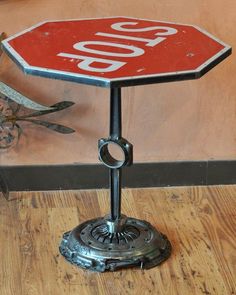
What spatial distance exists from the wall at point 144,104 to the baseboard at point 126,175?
3cm

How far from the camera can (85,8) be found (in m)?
2.45

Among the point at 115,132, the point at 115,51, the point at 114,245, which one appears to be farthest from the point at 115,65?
the point at 114,245

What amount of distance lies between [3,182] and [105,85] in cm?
100

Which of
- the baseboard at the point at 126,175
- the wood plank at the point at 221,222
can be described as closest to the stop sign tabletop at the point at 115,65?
the wood plank at the point at 221,222

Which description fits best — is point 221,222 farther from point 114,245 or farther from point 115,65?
point 115,65

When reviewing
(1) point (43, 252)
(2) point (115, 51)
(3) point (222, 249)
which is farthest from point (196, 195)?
(2) point (115, 51)

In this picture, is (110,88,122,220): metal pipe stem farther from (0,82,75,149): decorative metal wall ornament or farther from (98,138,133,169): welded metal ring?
(0,82,75,149): decorative metal wall ornament

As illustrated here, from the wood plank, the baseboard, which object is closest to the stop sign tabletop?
the wood plank

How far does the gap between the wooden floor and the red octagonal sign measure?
2.27 feet

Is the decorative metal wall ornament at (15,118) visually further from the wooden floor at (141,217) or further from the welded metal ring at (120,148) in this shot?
the welded metal ring at (120,148)

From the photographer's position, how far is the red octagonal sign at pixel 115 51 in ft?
5.91

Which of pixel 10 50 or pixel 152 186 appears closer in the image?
pixel 10 50

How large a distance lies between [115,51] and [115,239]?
66 centimetres

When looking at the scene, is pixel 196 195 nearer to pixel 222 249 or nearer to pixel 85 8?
pixel 222 249
